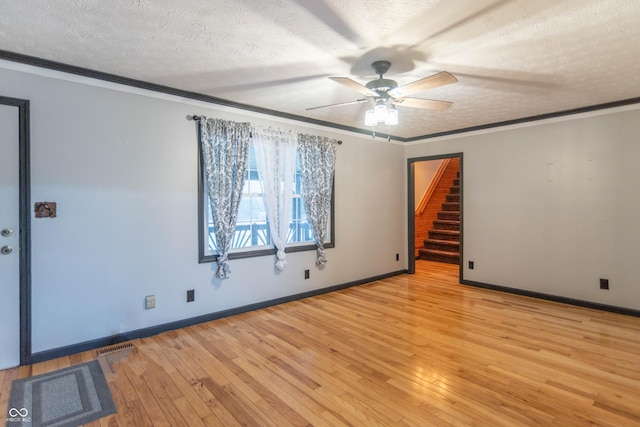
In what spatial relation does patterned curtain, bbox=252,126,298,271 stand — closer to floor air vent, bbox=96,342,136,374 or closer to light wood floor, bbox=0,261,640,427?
light wood floor, bbox=0,261,640,427

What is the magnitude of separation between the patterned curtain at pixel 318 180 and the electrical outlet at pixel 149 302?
210 cm

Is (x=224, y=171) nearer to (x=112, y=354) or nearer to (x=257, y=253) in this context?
(x=257, y=253)

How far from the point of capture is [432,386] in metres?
2.38

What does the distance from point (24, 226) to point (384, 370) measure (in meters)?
3.11

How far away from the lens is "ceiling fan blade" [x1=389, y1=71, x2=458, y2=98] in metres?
2.38

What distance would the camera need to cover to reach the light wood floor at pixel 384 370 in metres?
2.08

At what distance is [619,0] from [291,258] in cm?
375

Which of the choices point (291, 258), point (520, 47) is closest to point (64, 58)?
point (291, 258)

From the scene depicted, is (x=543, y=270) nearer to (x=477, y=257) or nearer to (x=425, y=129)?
(x=477, y=257)

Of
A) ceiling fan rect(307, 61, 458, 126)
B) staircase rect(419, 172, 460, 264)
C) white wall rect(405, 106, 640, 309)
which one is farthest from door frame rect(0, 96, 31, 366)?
staircase rect(419, 172, 460, 264)

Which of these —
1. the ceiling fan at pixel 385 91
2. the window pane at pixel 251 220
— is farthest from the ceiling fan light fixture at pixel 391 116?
the window pane at pixel 251 220

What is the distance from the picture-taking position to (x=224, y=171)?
367 cm

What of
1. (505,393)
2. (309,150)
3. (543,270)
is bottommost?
(505,393)

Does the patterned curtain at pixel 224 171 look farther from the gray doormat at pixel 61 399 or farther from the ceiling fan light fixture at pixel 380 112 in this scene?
the ceiling fan light fixture at pixel 380 112
